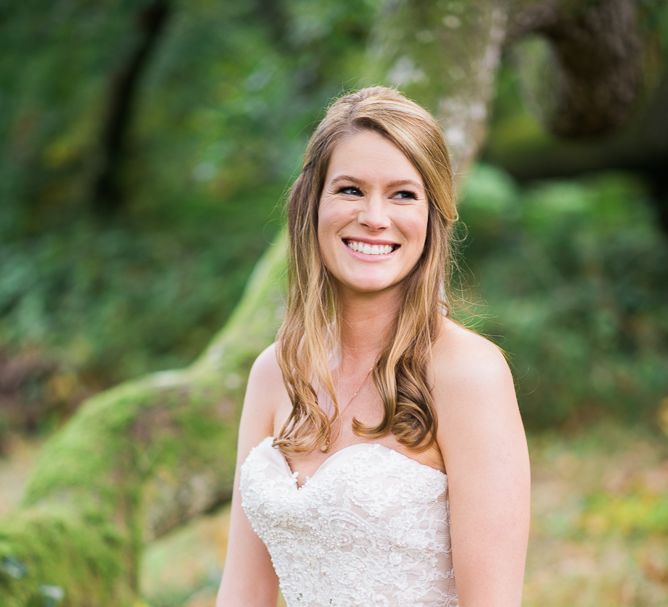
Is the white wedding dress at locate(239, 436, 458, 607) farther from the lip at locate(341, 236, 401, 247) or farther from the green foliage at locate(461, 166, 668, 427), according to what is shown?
the green foliage at locate(461, 166, 668, 427)

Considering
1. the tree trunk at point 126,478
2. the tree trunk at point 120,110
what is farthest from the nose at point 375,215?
the tree trunk at point 120,110

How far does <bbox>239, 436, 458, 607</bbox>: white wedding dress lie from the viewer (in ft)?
7.11

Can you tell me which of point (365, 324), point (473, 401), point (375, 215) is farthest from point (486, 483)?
point (375, 215)

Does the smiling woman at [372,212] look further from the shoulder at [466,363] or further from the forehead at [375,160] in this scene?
the shoulder at [466,363]

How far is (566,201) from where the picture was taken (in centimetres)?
1303

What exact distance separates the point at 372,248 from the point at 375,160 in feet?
0.69

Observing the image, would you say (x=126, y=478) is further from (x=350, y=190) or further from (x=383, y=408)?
(x=350, y=190)

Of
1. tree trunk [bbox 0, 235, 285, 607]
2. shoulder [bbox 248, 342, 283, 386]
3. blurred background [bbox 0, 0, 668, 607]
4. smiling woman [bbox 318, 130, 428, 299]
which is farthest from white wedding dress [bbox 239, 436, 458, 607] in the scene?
blurred background [bbox 0, 0, 668, 607]

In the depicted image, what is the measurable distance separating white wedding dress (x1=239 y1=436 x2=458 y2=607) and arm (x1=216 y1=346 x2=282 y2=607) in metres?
0.16

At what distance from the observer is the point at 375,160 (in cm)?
224

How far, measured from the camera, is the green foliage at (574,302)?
8367 mm

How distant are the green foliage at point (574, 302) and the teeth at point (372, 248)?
5178mm

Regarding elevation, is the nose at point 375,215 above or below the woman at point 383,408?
above

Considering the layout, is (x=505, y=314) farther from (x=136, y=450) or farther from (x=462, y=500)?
(x=462, y=500)
